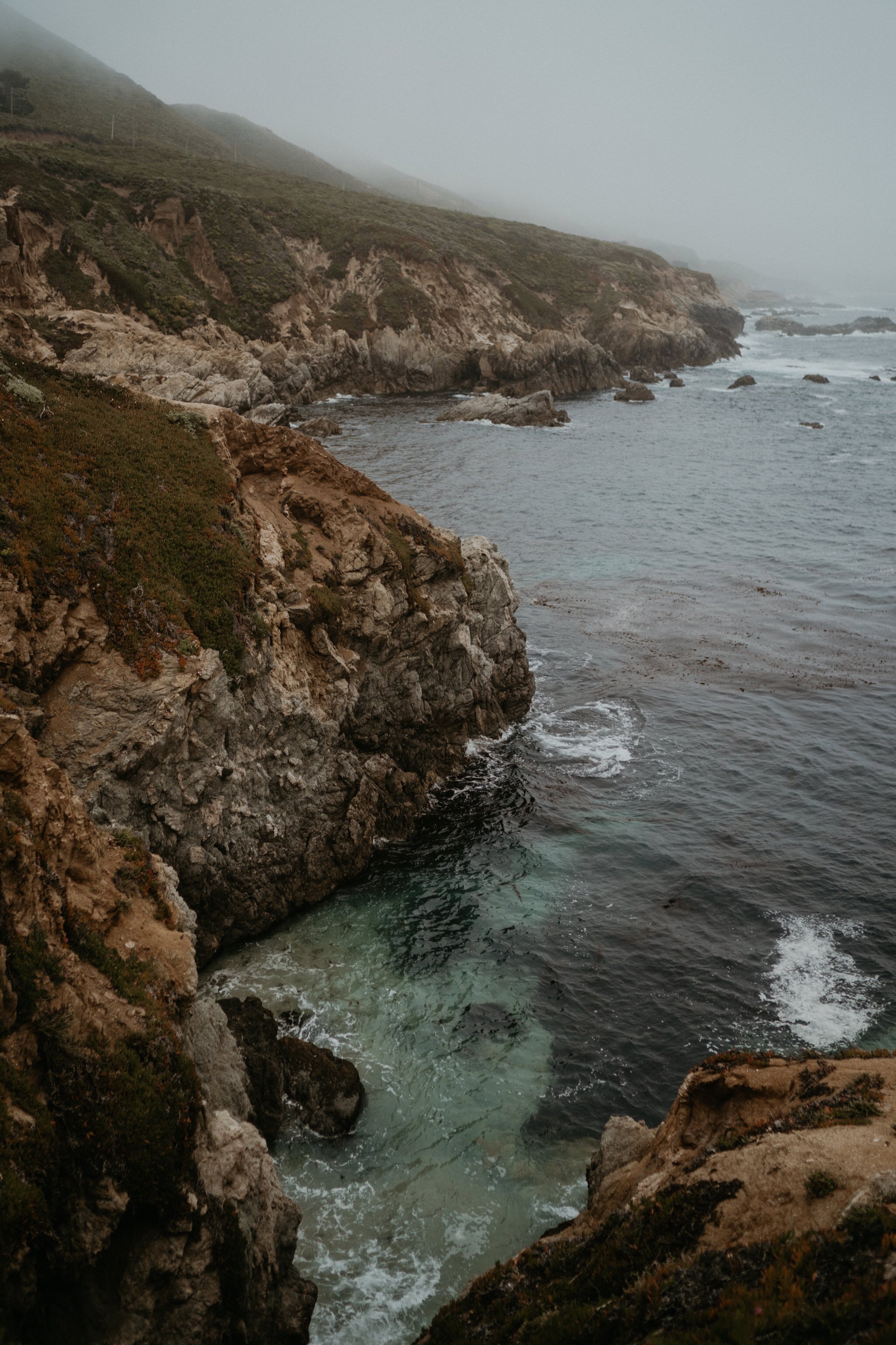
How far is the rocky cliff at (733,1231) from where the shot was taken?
296 inches

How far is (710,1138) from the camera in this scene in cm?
1134

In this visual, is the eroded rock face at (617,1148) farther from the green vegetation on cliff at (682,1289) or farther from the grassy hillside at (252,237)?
the grassy hillside at (252,237)

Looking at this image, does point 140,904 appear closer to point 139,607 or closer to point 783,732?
point 139,607

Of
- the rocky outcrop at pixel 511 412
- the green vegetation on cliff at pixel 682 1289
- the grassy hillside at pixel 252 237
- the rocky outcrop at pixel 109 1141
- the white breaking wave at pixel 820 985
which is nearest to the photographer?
the green vegetation on cliff at pixel 682 1289

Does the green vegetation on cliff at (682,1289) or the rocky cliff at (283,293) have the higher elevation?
the rocky cliff at (283,293)

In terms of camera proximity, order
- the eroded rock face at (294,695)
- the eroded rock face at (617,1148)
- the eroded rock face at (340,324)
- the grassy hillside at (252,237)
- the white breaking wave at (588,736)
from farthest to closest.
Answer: the grassy hillside at (252,237), the eroded rock face at (340,324), the white breaking wave at (588,736), the eroded rock face at (294,695), the eroded rock face at (617,1148)

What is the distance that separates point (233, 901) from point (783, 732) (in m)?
→ 22.1

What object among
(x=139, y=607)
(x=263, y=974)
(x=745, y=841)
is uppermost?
(x=139, y=607)

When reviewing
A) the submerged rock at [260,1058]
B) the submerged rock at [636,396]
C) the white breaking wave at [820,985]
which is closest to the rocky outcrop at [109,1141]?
the submerged rock at [260,1058]

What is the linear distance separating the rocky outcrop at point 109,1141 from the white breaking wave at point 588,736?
1846 cm

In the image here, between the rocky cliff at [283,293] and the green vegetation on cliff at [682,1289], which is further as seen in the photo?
the rocky cliff at [283,293]

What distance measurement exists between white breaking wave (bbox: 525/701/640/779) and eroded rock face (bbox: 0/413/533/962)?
59.5 inches

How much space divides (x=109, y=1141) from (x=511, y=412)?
85.8m

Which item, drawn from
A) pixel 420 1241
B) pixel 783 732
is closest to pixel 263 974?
pixel 420 1241
